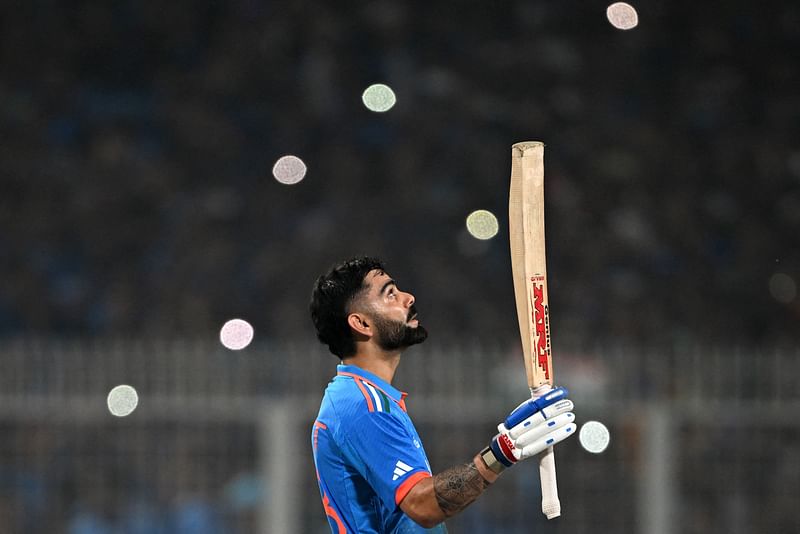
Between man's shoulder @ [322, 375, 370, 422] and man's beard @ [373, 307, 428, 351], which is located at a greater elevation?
man's beard @ [373, 307, 428, 351]

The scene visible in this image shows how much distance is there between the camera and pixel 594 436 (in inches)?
275

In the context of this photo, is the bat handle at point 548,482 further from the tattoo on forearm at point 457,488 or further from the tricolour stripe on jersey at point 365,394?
the tricolour stripe on jersey at point 365,394

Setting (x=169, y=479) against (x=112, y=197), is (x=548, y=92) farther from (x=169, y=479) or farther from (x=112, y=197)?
(x=169, y=479)

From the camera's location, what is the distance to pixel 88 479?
7133 millimetres

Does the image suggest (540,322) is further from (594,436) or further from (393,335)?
(594,436)

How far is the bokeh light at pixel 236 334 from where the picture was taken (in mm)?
10133

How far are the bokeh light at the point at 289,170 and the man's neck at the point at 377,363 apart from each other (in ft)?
24.9

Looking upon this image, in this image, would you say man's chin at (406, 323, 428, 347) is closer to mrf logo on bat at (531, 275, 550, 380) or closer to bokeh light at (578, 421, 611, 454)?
mrf logo on bat at (531, 275, 550, 380)

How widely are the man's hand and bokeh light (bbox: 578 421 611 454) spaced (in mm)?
3708

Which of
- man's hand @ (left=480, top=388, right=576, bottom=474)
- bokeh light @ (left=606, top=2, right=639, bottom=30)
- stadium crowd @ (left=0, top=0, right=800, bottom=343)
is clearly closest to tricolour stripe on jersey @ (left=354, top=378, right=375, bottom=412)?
man's hand @ (left=480, top=388, right=576, bottom=474)

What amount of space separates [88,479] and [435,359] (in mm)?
2115

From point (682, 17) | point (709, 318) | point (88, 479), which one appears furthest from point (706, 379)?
point (682, 17)

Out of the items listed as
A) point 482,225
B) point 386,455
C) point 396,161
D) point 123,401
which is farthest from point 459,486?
point 396,161

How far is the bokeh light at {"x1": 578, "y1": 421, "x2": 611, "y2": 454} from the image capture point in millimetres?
6965
